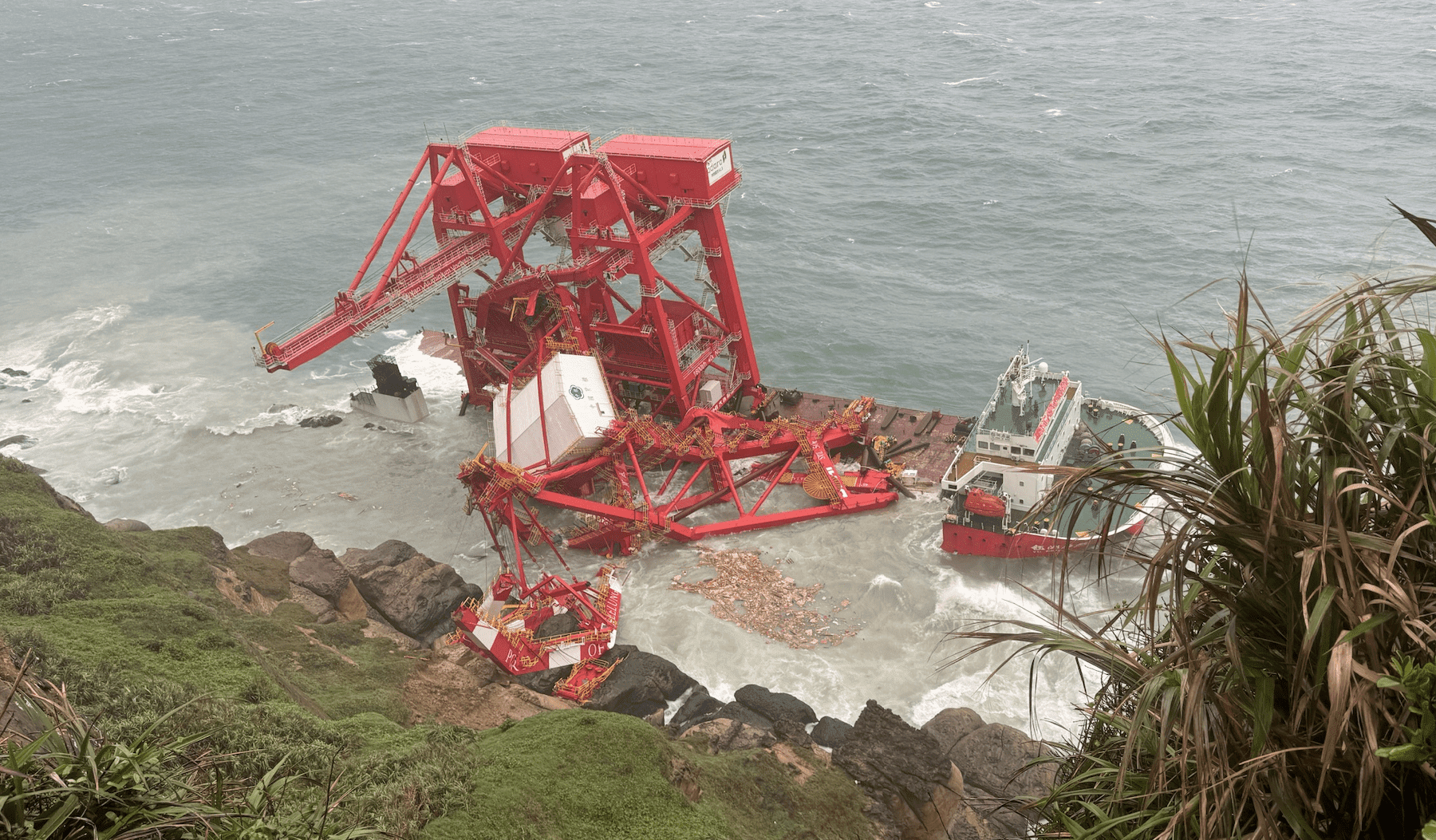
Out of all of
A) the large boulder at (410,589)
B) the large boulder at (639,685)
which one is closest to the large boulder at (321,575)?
the large boulder at (410,589)

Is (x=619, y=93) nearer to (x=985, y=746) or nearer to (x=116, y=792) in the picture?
(x=985, y=746)

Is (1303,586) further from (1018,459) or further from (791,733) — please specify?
(1018,459)

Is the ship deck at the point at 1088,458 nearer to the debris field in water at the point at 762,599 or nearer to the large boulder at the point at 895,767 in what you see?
the debris field in water at the point at 762,599

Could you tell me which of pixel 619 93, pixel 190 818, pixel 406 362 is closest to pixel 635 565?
pixel 406 362

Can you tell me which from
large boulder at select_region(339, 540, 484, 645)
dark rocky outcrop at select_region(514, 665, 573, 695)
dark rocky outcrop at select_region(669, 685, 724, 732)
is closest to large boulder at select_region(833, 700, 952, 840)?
dark rocky outcrop at select_region(669, 685, 724, 732)

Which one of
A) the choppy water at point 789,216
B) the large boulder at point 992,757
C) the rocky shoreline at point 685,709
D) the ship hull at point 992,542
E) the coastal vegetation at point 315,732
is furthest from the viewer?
the choppy water at point 789,216

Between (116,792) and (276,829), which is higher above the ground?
(116,792)

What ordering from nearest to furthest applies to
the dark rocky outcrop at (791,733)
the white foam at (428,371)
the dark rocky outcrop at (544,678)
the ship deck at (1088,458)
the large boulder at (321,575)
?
the dark rocky outcrop at (791,733) < the dark rocky outcrop at (544,678) < the large boulder at (321,575) < the ship deck at (1088,458) < the white foam at (428,371)
